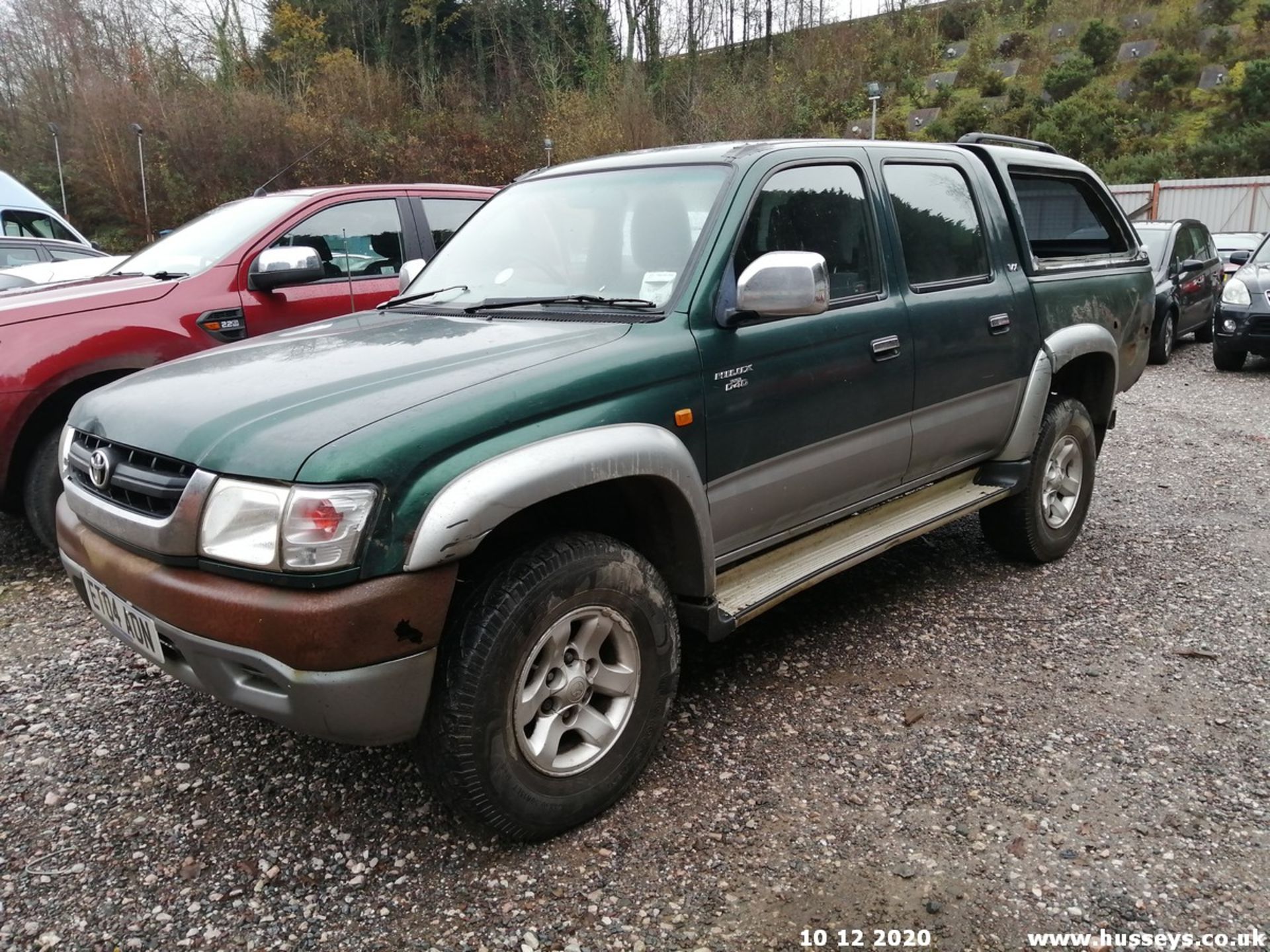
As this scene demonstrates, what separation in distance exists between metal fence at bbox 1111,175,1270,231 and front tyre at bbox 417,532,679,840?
22.5 m

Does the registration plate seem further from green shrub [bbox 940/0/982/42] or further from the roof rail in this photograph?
green shrub [bbox 940/0/982/42]

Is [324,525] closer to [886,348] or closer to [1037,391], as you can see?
[886,348]

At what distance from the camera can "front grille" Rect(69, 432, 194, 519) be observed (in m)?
2.33

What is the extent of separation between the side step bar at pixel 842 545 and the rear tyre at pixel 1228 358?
7860 millimetres

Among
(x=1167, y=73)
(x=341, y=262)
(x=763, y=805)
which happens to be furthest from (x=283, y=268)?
(x=1167, y=73)

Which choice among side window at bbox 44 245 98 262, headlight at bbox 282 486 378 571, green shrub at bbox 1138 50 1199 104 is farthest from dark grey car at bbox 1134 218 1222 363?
green shrub at bbox 1138 50 1199 104

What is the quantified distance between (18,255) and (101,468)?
31.2 feet

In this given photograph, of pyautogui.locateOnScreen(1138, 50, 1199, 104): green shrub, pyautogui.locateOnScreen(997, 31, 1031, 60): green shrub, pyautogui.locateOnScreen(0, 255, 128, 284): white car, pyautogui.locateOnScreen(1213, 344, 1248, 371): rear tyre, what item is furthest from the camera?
pyautogui.locateOnScreen(997, 31, 1031, 60): green shrub

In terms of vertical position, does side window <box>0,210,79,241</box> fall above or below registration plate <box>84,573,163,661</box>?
above

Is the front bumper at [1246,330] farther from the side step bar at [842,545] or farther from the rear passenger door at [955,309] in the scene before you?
the side step bar at [842,545]

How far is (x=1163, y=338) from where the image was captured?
35.9 feet

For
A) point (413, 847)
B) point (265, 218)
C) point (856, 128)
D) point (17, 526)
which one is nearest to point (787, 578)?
point (413, 847)

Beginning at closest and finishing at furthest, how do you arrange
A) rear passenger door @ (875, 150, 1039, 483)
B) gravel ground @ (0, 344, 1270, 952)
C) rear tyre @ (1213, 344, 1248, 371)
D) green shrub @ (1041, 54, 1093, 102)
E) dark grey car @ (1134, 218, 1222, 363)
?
gravel ground @ (0, 344, 1270, 952) → rear passenger door @ (875, 150, 1039, 483) → rear tyre @ (1213, 344, 1248, 371) → dark grey car @ (1134, 218, 1222, 363) → green shrub @ (1041, 54, 1093, 102)

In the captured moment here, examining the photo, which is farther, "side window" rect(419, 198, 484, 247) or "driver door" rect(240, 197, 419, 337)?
"side window" rect(419, 198, 484, 247)
